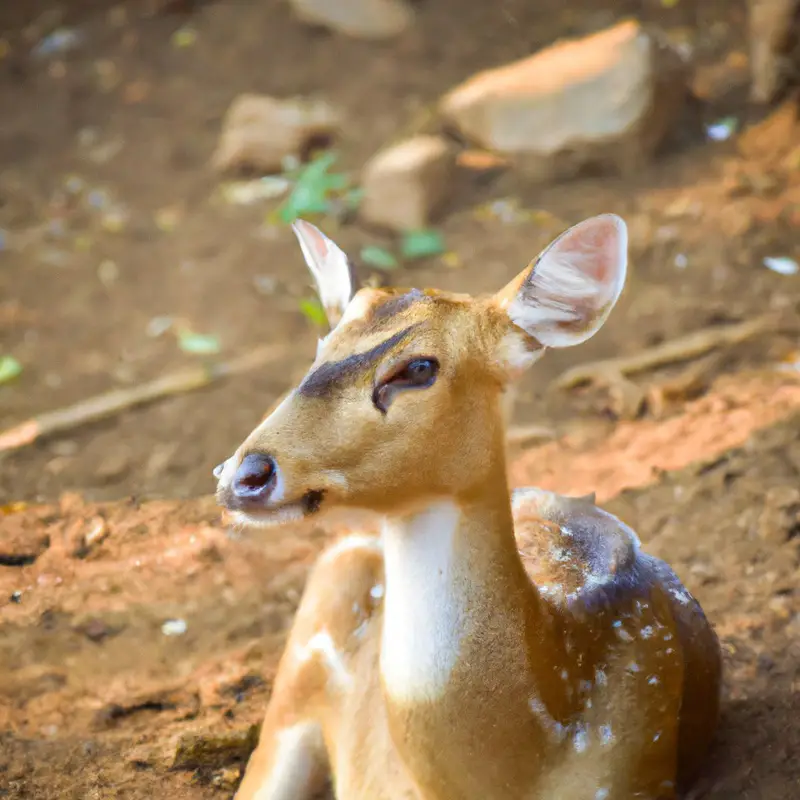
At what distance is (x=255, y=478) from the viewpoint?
5.75ft

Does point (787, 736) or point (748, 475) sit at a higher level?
point (787, 736)

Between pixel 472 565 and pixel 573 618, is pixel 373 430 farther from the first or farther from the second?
pixel 573 618

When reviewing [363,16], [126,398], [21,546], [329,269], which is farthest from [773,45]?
[21,546]

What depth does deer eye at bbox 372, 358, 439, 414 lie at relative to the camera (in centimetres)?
184

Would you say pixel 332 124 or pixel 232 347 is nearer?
pixel 232 347

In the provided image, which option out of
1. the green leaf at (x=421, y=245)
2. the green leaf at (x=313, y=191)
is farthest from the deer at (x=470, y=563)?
the green leaf at (x=313, y=191)

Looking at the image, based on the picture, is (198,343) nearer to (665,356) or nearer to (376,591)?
(665,356)

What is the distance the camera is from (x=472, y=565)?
194cm

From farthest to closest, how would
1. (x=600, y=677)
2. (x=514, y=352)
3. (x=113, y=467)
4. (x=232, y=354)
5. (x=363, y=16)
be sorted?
(x=363, y=16), (x=232, y=354), (x=113, y=467), (x=600, y=677), (x=514, y=352)

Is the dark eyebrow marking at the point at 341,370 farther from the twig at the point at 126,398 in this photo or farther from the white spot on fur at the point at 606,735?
the twig at the point at 126,398

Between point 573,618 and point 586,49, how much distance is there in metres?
4.50

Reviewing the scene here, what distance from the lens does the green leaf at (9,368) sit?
16.1 ft

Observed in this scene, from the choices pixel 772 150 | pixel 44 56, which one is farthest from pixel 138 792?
pixel 44 56

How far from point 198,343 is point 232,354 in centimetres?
20
